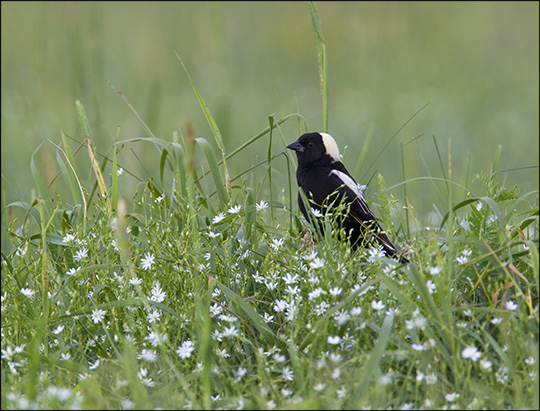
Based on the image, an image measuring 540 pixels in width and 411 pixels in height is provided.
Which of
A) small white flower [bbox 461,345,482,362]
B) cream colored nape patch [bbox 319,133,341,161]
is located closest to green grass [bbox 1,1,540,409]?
small white flower [bbox 461,345,482,362]

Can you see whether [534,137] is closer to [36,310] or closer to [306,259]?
[306,259]

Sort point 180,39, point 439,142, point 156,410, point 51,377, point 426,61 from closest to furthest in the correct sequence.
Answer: point 156,410
point 51,377
point 439,142
point 426,61
point 180,39

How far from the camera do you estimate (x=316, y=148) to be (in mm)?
3674

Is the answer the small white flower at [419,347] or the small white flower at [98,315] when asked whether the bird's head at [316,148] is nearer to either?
the small white flower at [98,315]

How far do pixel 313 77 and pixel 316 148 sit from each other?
19.5 ft

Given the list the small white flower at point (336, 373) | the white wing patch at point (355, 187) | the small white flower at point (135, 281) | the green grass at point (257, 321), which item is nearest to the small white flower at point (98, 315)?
the green grass at point (257, 321)

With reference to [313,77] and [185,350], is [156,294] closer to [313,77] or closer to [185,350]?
[185,350]

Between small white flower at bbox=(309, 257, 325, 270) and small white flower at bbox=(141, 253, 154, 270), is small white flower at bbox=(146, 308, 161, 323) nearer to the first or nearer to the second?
small white flower at bbox=(141, 253, 154, 270)

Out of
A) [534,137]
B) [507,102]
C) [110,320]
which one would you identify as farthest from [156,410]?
[507,102]

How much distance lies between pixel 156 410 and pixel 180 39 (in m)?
9.16

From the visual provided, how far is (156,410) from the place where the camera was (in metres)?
1.82

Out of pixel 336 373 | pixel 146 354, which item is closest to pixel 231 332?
pixel 146 354

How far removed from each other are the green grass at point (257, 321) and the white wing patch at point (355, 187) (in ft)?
1.09

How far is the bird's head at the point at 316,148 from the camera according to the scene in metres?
3.65
